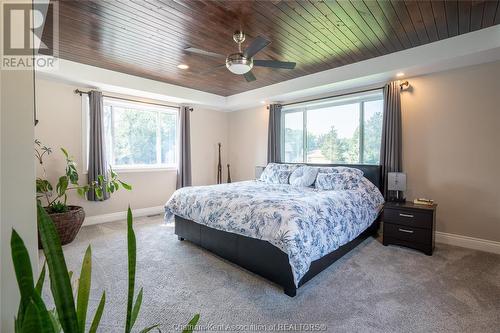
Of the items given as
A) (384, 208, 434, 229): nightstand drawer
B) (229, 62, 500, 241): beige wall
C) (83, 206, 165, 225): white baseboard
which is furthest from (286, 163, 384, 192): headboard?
(83, 206, 165, 225): white baseboard

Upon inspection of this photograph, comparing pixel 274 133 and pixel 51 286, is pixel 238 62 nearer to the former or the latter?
pixel 51 286

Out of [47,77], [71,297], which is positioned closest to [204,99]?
[47,77]

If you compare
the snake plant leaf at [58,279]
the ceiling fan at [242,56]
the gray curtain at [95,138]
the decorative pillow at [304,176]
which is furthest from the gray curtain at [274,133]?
the snake plant leaf at [58,279]

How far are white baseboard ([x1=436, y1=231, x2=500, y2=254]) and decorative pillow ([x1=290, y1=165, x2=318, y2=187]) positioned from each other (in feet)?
6.24

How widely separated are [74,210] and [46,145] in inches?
47.3

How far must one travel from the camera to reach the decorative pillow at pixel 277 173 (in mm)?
4299

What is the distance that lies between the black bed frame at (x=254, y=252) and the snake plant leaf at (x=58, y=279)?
66.8 inches

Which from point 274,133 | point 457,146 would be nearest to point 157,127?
point 274,133

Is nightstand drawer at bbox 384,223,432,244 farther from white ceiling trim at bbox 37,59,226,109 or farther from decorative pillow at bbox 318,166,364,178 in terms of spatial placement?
white ceiling trim at bbox 37,59,226,109

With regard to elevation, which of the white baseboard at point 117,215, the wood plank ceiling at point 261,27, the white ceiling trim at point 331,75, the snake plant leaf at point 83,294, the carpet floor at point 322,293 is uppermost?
the wood plank ceiling at point 261,27

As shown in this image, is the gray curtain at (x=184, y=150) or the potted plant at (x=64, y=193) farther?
the gray curtain at (x=184, y=150)

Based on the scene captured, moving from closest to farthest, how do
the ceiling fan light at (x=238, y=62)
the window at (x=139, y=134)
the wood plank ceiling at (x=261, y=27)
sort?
the wood plank ceiling at (x=261, y=27)
the ceiling fan light at (x=238, y=62)
the window at (x=139, y=134)

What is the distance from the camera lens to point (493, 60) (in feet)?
9.71

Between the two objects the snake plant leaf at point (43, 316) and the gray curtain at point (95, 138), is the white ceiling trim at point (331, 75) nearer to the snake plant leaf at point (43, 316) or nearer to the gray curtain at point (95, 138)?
the gray curtain at point (95, 138)
